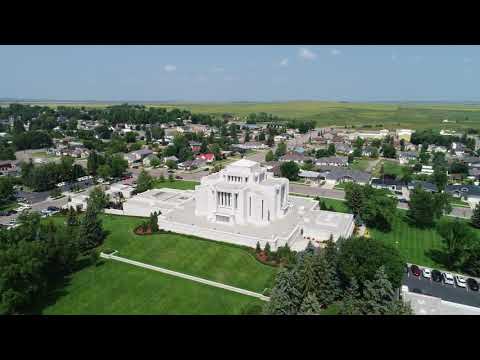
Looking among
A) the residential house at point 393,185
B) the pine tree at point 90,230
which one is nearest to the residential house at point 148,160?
Result: the pine tree at point 90,230

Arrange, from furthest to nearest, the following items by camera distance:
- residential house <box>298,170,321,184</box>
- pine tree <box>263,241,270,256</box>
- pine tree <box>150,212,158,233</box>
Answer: residential house <box>298,170,321,184</box>
pine tree <box>150,212,158,233</box>
pine tree <box>263,241,270,256</box>

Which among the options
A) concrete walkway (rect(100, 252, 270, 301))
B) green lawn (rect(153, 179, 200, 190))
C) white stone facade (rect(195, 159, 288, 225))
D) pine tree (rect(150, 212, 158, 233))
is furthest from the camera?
green lawn (rect(153, 179, 200, 190))

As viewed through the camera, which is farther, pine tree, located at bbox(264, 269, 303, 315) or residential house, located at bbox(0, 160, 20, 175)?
residential house, located at bbox(0, 160, 20, 175)

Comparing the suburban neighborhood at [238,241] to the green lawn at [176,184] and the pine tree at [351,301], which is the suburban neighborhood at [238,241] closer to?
the pine tree at [351,301]

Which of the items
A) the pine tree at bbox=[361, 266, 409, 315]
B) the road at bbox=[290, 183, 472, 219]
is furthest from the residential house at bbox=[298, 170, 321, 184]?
the pine tree at bbox=[361, 266, 409, 315]

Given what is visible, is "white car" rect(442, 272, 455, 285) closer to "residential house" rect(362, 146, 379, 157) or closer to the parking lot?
the parking lot

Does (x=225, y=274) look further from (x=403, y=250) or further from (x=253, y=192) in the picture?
(x=403, y=250)
